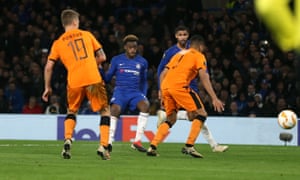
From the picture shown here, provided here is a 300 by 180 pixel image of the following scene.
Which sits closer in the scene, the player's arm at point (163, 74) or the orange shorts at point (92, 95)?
the orange shorts at point (92, 95)

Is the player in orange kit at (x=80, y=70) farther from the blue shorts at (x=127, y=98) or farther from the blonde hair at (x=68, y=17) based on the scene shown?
the blue shorts at (x=127, y=98)

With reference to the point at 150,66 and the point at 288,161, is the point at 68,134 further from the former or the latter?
the point at 150,66

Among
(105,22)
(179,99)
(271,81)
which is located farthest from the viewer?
(105,22)

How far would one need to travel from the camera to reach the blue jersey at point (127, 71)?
13.9 metres

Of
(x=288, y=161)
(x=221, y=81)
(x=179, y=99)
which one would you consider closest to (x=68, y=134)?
(x=179, y=99)

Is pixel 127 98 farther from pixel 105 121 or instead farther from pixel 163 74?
pixel 105 121

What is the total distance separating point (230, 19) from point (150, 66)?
2642 mm

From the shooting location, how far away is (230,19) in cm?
2270

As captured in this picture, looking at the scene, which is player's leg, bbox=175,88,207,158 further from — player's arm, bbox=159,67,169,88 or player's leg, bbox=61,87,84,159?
player's leg, bbox=61,87,84,159

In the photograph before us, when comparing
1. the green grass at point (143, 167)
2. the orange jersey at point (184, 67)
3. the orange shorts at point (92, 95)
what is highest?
the orange jersey at point (184, 67)

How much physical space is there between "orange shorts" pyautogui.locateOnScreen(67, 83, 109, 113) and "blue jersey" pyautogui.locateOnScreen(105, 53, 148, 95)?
10.3ft

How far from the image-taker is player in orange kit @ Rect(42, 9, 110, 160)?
1059 centimetres

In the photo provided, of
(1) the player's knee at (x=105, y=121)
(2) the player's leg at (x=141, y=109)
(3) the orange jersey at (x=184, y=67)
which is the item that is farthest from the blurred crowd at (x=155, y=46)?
(1) the player's knee at (x=105, y=121)

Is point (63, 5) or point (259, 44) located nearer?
point (259, 44)
